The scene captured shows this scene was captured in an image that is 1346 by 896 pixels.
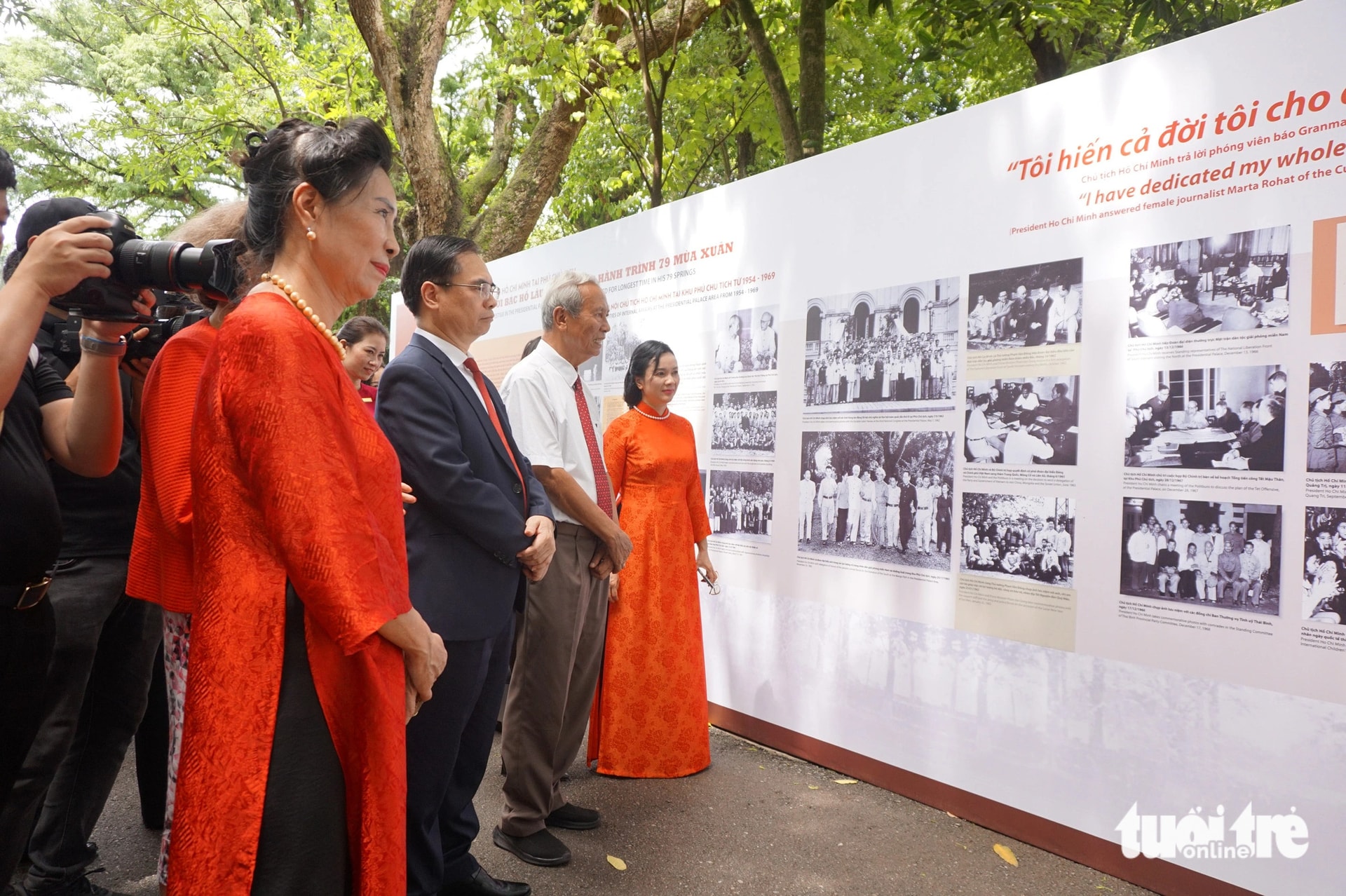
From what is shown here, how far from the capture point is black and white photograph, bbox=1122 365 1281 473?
260cm

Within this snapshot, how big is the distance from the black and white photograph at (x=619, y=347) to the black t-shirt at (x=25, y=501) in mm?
3434

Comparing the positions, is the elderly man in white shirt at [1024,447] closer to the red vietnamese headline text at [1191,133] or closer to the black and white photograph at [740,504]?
the red vietnamese headline text at [1191,133]

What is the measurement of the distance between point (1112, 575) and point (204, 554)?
261cm

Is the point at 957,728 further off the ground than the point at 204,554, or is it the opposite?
the point at 204,554

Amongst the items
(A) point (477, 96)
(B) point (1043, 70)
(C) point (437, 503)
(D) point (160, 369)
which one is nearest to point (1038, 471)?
(C) point (437, 503)

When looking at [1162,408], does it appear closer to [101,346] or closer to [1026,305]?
[1026,305]

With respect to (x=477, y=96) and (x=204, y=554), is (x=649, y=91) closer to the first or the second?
(x=477, y=96)

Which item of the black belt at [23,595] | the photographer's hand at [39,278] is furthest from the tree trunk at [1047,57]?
the black belt at [23,595]

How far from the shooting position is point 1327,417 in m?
2.50

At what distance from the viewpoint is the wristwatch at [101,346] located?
1875 millimetres

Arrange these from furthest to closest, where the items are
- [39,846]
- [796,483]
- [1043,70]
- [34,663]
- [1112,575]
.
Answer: [1043,70]
[796,483]
[1112,575]
[39,846]
[34,663]

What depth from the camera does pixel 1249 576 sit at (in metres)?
2.62

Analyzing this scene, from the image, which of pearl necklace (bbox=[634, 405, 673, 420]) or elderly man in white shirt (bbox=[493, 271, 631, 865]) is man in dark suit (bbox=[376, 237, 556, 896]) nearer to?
elderly man in white shirt (bbox=[493, 271, 631, 865])

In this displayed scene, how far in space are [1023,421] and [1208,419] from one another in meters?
0.60
